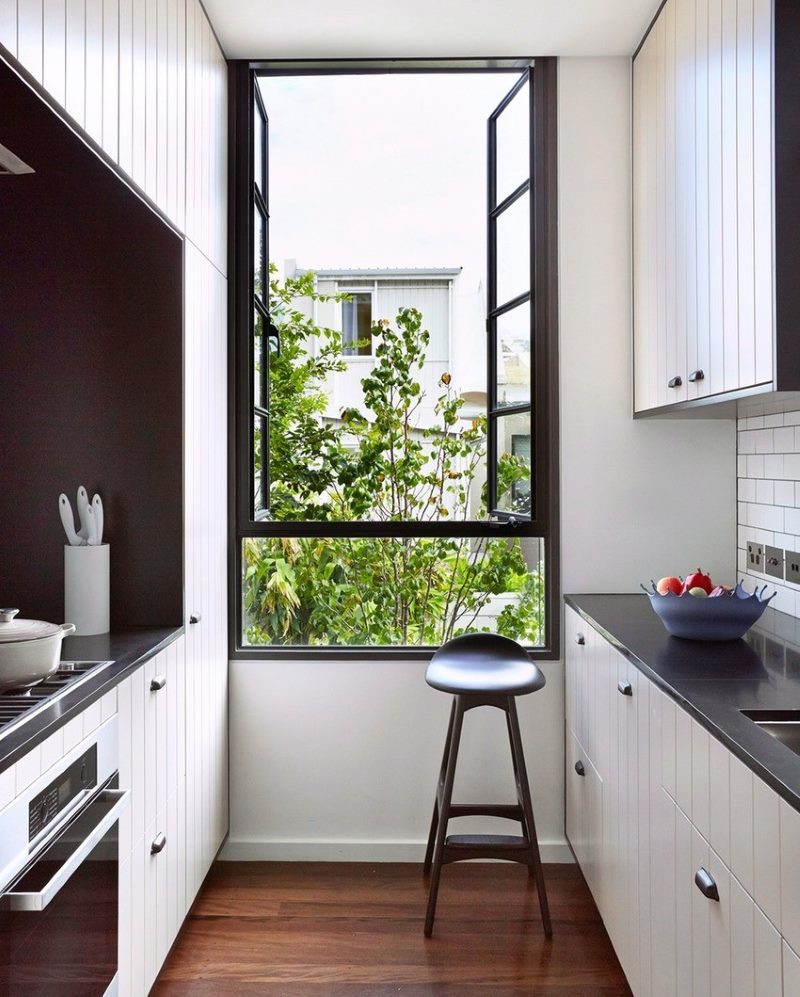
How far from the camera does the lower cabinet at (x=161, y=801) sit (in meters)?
1.88

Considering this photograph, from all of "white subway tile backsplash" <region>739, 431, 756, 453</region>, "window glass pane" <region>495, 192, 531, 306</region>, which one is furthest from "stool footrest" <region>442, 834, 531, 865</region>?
"window glass pane" <region>495, 192, 531, 306</region>

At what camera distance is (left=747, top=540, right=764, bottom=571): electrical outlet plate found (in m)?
2.65

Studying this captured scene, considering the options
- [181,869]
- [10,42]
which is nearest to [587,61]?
[10,42]

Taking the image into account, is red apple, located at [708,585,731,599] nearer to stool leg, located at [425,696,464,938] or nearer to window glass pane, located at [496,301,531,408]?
stool leg, located at [425,696,464,938]

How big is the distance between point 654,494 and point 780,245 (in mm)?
1376

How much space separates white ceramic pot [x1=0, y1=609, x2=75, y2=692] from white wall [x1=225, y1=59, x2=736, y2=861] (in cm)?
134

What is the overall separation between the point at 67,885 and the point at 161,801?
641 mm

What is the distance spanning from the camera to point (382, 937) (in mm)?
2428

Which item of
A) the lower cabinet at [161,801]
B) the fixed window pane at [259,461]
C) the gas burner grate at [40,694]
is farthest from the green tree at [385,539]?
the gas burner grate at [40,694]

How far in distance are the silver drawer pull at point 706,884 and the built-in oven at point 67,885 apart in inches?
43.1

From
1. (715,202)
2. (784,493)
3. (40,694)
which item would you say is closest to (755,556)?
(784,493)

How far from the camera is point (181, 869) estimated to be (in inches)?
91.7

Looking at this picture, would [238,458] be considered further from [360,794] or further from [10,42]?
[10,42]

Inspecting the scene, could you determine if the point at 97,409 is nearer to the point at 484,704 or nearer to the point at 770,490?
the point at 484,704
